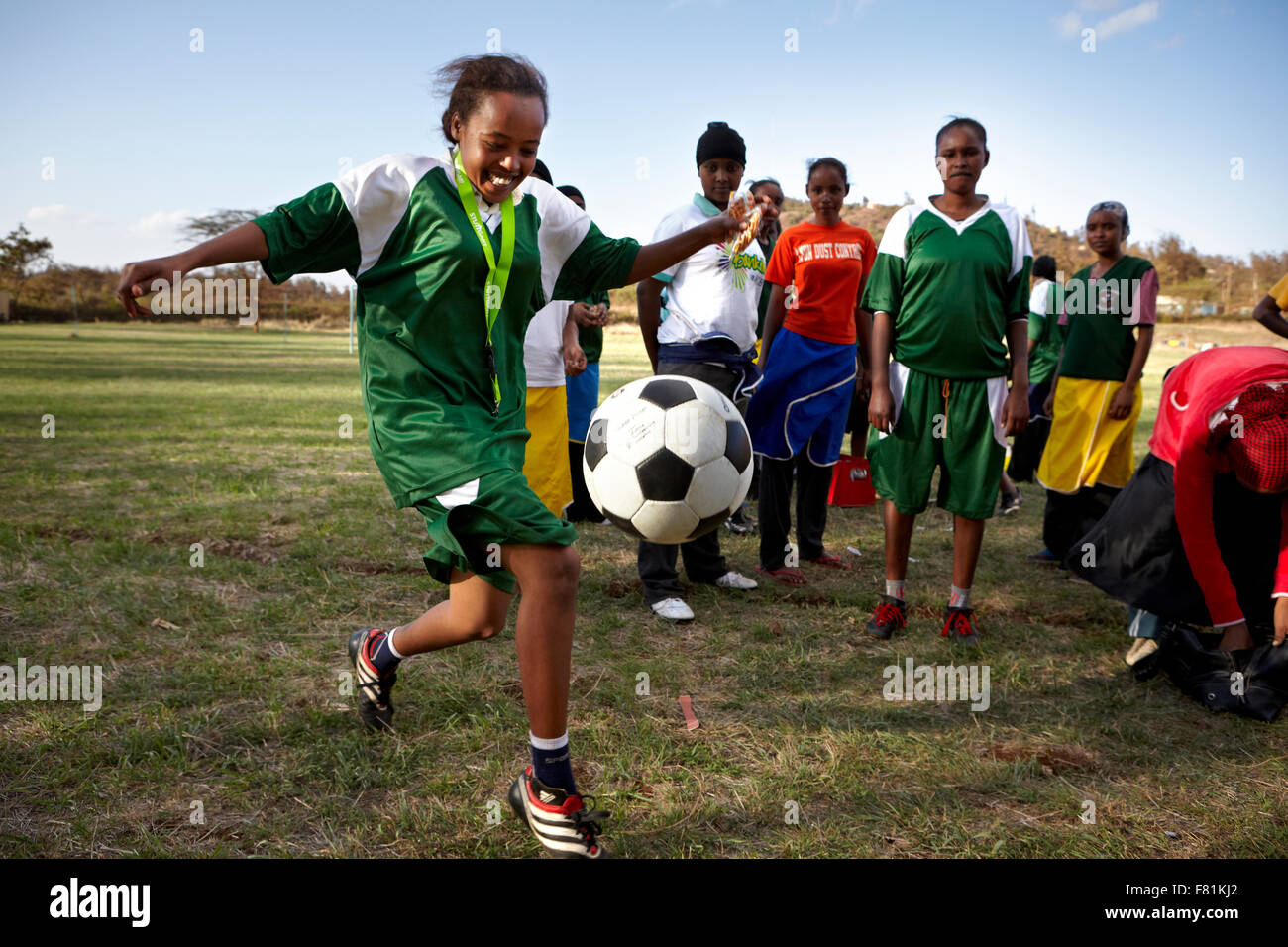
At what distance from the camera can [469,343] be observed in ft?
7.93

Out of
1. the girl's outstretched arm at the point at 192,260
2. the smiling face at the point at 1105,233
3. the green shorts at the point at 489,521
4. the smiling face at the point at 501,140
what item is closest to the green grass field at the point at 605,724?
the green shorts at the point at 489,521

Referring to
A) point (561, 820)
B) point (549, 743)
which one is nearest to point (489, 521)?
point (549, 743)

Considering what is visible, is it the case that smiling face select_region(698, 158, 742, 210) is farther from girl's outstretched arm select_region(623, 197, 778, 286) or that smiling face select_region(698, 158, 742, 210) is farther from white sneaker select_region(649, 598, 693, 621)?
white sneaker select_region(649, 598, 693, 621)

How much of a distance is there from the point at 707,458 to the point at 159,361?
22540mm

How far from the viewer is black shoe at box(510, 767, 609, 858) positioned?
219 centimetres

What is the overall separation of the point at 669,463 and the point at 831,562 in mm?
2201

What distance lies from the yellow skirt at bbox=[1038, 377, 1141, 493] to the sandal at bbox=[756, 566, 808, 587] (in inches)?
70.1

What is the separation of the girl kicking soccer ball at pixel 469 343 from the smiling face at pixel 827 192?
9.50 ft

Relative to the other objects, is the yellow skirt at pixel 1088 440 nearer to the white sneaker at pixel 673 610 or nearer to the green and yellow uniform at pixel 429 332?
the white sneaker at pixel 673 610

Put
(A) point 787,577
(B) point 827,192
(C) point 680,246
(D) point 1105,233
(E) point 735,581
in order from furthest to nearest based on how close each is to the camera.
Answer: (D) point 1105,233, (B) point 827,192, (A) point 787,577, (E) point 735,581, (C) point 680,246

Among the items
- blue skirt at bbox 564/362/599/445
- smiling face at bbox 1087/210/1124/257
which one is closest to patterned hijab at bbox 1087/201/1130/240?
smiling face at bbox 1087/210/1124/257

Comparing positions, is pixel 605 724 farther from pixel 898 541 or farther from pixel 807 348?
pixel 807 348

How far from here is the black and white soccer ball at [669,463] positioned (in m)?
3.33

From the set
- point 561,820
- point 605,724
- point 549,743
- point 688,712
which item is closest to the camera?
point 561,820
